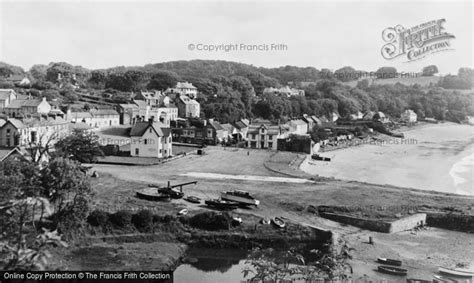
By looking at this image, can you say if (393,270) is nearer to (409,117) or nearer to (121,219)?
Answer: (121,219)

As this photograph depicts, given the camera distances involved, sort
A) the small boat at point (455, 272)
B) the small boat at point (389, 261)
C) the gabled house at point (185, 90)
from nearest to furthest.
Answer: the small boat at point (455, 272)
the small boat at point (389, 261)
the gabled house at point (185, 90)

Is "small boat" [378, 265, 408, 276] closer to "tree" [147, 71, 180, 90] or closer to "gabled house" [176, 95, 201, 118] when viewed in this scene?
"gabled house" [176, 95, 201, 118]

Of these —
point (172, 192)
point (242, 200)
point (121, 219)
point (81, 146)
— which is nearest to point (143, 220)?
point (121, 219)

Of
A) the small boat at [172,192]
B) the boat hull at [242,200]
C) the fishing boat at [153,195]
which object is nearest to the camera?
the boat hull at [242,200]

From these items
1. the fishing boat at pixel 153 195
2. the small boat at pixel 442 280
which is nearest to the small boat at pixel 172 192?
the fishing boat at pixel 153 195

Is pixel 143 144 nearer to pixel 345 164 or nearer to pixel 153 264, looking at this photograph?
pixel 345 164

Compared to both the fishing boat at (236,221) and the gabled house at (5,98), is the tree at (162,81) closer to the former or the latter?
the gabled house at (5,98)
